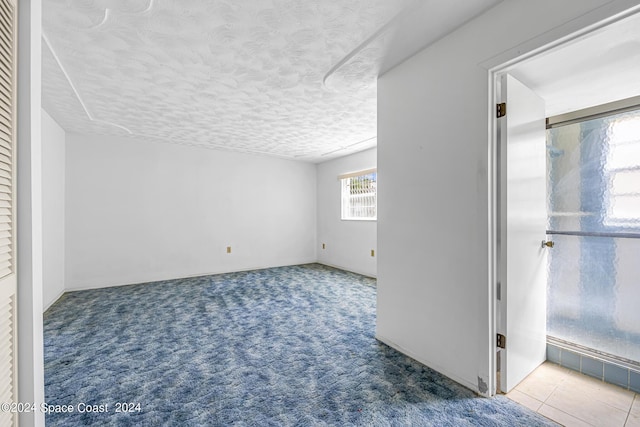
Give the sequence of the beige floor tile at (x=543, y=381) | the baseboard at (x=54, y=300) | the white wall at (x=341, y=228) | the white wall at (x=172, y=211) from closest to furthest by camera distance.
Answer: the beige floor tile at (x=543, y=381)
the baseboard at (x=54, y=300)
the white wall at (x=172, y=211)
the white wall at (x=341, y=228)

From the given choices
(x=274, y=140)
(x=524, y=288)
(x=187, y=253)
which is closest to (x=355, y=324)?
(x=524, y=288)

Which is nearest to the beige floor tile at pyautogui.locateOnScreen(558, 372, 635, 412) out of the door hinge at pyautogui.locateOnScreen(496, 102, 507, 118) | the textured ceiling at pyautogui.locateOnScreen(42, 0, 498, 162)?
the door hinge at pyautogui.locateOnScreen(496, 102, 507, 118)

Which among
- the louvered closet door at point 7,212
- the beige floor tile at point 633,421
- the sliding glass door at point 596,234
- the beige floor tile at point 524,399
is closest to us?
the louvered closet door at point 7,212

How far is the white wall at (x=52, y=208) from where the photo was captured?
3053mm

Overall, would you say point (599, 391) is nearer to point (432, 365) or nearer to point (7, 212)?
point (432, 365)

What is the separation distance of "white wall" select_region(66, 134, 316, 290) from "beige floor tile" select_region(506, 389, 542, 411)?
4.38m

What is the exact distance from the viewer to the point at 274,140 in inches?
164

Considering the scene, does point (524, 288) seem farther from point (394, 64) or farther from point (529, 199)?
point (394, 64)

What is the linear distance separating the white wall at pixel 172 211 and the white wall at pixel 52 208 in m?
0.16

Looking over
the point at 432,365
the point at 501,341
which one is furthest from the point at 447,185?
the point at 432,365

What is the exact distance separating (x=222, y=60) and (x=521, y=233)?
243 cm

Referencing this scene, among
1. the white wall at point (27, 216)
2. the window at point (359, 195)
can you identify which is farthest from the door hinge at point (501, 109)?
the window at point (359, 195)

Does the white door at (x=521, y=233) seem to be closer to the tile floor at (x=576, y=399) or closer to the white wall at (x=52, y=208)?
the tile floor at (x=576, y=399)

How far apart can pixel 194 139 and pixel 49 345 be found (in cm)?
301
